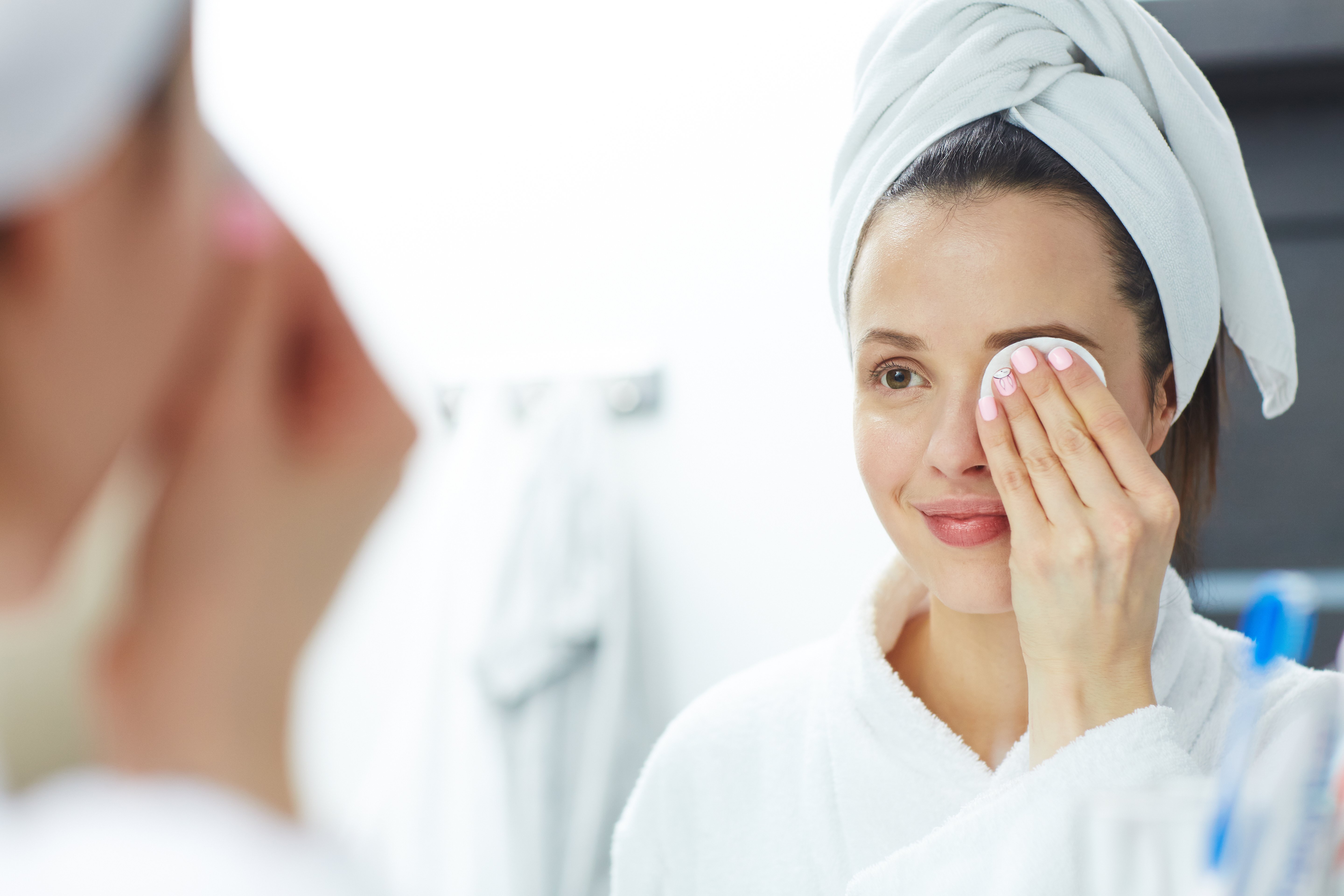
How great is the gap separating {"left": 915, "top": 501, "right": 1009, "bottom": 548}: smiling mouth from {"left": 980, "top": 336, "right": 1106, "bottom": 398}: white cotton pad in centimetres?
9

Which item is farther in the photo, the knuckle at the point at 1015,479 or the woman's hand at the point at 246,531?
the knuckle at the point at 1015,479

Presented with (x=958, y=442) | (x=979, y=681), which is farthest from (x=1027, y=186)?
(x=979, y=681)

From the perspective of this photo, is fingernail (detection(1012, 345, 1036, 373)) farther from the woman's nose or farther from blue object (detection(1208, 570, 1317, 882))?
blue object (detection(1208, 570, 1317, 882))

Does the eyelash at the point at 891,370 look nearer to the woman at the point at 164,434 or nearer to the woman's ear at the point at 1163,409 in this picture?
the woman's ear at the point at 1163,409

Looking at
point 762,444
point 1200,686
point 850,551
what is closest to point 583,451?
point 762,444

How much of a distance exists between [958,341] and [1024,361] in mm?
46

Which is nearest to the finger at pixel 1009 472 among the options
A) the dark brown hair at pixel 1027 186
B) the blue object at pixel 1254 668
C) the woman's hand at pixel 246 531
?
the dark brown hair at pixel 1027 186

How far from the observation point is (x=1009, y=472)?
65 centimetres

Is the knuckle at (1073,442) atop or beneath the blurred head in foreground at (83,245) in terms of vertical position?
atop

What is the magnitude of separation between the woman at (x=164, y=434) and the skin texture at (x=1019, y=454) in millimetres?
454

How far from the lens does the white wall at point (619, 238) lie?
315 millimetres

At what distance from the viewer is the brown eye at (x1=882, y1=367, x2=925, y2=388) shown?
74 centimetres

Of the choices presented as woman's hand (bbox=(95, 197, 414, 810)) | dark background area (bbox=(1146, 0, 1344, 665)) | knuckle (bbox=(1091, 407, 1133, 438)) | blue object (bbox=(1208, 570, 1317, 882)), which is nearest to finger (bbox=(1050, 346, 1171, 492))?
knuckle (bbox=(1091, 407, 1133, 438))

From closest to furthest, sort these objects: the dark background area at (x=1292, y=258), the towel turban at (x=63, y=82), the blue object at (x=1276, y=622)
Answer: the towel turban at (x=63, y=82), the blue object at (x=1276, y=622), the dark background area at (x=1292, y=258)
